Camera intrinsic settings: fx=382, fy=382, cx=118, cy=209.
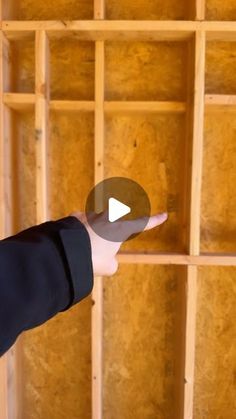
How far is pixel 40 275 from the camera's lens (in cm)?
66

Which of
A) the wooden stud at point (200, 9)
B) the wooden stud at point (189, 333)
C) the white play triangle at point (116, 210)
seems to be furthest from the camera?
the wooden stud at point (189, 333)

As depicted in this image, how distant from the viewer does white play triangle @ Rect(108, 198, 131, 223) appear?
845 mm

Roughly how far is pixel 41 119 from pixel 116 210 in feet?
2.70

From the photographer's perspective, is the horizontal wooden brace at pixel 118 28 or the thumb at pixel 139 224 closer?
the thumb at pixel 139 224

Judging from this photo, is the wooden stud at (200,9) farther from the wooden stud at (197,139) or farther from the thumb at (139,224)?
the thumb at (139,224)

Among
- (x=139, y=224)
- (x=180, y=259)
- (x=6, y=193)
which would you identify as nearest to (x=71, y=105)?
(x=6, y=193)

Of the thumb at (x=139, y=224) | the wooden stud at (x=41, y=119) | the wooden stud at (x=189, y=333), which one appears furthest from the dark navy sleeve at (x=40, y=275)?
the wooden stud at (x=189, y=333)

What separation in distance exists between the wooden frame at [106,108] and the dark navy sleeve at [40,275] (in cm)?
98

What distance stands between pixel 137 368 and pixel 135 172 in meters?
1.00

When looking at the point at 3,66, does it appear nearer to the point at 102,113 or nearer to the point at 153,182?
the point at 102,113

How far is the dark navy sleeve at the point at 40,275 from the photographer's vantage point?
0.62 metres

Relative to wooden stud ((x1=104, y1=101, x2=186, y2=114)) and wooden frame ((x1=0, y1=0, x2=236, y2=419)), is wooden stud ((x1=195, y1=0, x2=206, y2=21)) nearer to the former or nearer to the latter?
wooden frame ((x1=0, y1=0, x2=236, y2=419))
